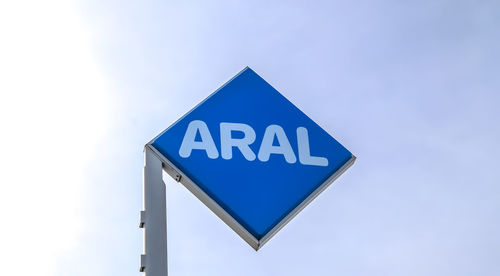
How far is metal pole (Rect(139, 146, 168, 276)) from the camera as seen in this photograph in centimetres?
356

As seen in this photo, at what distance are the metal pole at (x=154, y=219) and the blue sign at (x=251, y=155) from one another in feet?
0.32

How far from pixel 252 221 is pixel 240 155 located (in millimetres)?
446

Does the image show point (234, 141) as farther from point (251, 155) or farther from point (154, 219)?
point (154, 219)

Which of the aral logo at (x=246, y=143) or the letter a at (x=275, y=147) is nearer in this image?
the aral logo at (x=246, y=143)

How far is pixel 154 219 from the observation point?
3738 millimetres

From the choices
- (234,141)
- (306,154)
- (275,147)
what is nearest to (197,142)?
(234,141)

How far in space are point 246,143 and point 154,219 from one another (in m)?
0.87

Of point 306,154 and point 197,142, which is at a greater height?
point 197,142

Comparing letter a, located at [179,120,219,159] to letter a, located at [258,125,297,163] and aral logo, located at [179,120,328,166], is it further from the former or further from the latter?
letter a, located at [258,125,297,163]

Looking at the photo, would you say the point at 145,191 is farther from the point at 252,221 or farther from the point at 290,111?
the point at 290,111

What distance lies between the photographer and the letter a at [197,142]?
4117 mm

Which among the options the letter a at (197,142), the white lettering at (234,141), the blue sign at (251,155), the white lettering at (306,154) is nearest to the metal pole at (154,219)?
the blue sign at (251,155)

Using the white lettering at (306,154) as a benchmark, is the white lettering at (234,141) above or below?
above

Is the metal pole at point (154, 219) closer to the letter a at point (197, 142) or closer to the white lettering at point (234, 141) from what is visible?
Answer: the letter a at point (197, 142)
